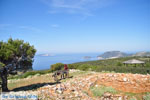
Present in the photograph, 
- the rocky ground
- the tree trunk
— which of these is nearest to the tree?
the tree trunk

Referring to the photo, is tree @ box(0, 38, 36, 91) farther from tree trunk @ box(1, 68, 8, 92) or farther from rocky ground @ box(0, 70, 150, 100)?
rocky ground @ box(0, 70, 150, 100)

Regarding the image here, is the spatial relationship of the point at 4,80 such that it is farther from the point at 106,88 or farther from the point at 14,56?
the point at 106,88

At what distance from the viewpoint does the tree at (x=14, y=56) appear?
8.62 meters

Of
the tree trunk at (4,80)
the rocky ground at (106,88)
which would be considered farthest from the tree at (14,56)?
the rocky ground at (106,88)

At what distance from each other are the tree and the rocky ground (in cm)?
289

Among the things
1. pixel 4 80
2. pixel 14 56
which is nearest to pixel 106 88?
pixel 14 56

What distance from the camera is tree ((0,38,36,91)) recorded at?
862cm

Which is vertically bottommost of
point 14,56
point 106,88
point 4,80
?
point 106,88

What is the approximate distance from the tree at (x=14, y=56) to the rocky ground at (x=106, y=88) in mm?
2886

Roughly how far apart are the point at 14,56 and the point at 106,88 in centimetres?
858

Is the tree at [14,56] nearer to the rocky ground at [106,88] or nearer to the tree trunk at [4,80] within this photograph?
the tree trunk at [4,80]

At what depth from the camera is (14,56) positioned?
30.5ft

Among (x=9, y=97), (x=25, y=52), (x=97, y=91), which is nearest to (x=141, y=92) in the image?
→ (x=97, y=91)

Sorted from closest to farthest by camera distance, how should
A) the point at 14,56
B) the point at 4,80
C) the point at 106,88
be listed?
the point at 4,80 < the point at 14,56 < the point at 106,88
